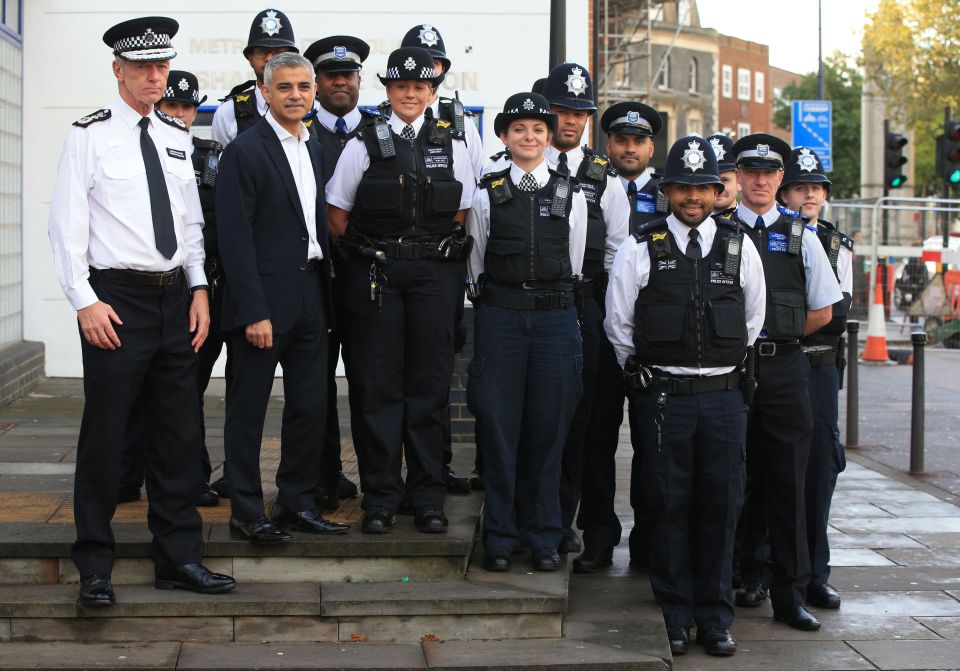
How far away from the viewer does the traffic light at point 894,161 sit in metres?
22.8

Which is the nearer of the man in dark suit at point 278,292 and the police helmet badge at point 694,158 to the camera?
the man in dark suit at point 278,292

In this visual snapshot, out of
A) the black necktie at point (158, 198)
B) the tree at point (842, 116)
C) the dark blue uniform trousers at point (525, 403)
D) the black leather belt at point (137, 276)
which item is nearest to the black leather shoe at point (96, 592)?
the black leather belt at point (137, 276)

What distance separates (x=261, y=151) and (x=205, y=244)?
0.90 m

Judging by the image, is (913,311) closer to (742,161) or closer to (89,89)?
(89,89)

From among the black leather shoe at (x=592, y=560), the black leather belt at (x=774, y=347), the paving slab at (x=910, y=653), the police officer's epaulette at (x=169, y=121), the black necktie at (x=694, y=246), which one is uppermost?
the police officer's epaulette at (x=169, y=121)

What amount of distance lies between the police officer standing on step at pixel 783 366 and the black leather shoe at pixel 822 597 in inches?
11.9

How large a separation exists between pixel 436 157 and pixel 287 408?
1314 mm

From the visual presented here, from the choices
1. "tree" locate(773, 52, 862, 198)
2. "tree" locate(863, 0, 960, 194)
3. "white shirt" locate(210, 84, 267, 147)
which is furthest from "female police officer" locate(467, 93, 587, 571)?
"tree" locate(773, 52, 862, 198)

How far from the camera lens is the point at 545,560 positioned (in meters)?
5.98

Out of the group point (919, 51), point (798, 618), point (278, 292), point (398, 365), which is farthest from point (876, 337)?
point (919, 51)

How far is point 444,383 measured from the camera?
244 inches

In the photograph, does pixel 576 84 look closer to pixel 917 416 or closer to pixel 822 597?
pixel 822 597

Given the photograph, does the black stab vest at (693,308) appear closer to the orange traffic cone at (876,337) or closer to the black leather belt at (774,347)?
the black leather belt at (774,347)

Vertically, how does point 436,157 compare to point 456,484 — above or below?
above
